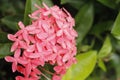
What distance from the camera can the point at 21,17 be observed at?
1.90 metres

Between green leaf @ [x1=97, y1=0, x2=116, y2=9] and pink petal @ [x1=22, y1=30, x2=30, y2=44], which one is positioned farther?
green leaf @ [x1=97, y1=0, x2=116, y2=9]

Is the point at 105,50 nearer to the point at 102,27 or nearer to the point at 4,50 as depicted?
the point at 102,27

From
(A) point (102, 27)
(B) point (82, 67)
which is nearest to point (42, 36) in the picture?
(B) point (82, 67)

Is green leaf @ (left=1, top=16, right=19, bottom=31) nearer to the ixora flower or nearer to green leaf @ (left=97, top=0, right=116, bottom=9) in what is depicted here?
the ixora flower

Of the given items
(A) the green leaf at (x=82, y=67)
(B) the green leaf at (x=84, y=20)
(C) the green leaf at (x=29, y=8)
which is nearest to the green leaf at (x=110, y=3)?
(B) the green leaf at (x=84, y=20)

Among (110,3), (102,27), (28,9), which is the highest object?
(28,9)

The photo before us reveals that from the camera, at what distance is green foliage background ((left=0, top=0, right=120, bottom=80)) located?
1768mm

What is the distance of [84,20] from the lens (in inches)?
76.7

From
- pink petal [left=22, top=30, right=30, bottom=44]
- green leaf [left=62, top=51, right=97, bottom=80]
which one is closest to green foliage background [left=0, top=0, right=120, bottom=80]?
green leaf [left=62, top=51, right=97, bottom=80]

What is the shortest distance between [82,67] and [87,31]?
232mm

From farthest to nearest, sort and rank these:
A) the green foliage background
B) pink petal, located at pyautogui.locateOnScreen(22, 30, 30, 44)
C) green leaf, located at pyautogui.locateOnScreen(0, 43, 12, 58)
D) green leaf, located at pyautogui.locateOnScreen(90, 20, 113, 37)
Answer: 1. green leaf, located at pyautogui.locateOnScreen(90, 20, 113, 37)
2. the green foliage background
3. green leaf, located at pyautogui.locateOnScreen(0, 43, 12, 58)
4. pink petal, located at pyautogui.locateOnScreen(22, 30, 30, 44)

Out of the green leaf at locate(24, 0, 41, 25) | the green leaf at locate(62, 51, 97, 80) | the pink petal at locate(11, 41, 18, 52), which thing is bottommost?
the green leaf at locate(62, 51, 97, 80)

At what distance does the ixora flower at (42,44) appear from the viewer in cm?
140

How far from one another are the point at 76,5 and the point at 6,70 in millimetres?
521
